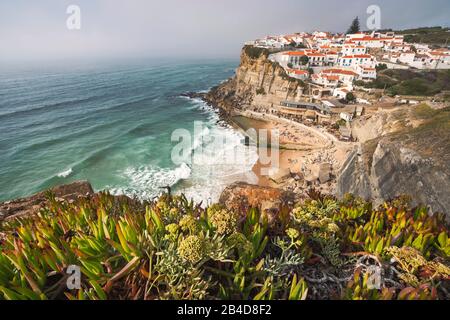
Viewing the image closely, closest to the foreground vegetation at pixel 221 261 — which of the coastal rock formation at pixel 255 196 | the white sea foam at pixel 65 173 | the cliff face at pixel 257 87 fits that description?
the coastal rock formation at pixel 255 196

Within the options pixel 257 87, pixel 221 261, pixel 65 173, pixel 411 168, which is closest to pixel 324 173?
pixel 411 168

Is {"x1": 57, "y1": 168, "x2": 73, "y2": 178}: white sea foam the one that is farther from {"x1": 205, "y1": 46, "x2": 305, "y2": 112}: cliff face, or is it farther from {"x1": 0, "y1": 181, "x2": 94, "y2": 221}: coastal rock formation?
{"x1": 205, "y1": 46, "x2": 305, "y2": 112}: cliff face

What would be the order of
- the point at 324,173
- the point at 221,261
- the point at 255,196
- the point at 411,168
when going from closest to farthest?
the point at 221,261, the point at 255,196, the point at 411,168, the point at 324,173

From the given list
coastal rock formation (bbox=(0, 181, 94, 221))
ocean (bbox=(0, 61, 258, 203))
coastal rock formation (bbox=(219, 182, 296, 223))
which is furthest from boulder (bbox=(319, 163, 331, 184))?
coastal rock formation (bbox=(0, 181, 94, 221))

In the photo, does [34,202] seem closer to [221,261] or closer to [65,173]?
[221,261]

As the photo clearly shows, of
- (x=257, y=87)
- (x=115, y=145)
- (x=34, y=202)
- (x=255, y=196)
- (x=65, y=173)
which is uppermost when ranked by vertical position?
(x=257, y=87)
